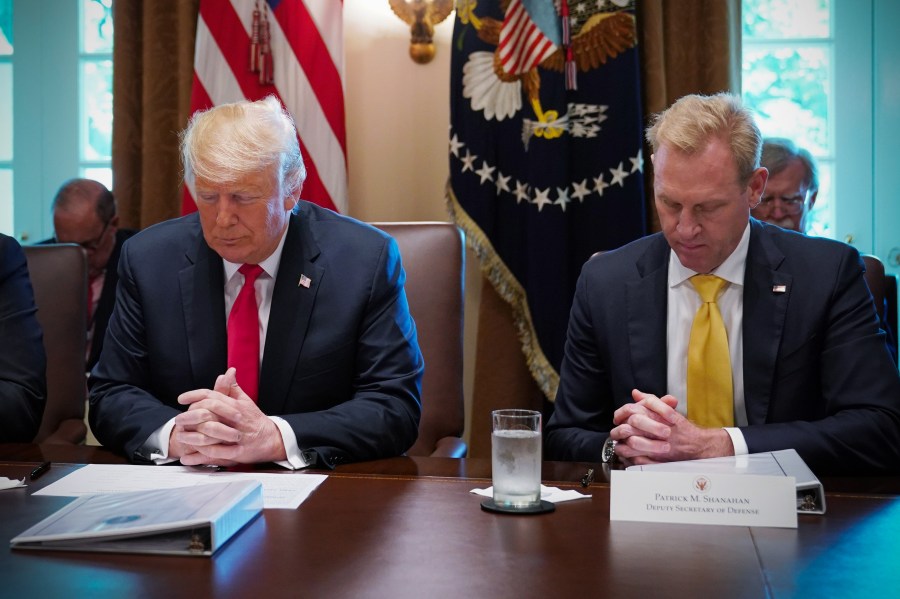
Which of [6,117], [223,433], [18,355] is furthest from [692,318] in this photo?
[6,117]

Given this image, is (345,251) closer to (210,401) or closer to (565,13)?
(210,401)

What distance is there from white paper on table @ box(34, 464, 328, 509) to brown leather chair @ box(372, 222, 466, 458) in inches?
30.3

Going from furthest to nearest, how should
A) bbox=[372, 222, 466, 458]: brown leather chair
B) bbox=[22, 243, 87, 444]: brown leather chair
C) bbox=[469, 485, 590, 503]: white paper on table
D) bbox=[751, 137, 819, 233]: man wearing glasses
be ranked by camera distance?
bbox=[751, 137, 819, 233]: man wearing glasses, bbox=[22, 243, 87, 444]: brown leather chair, bbox=[372, 222, 466, 458]: brown leather chair, bbox=[469, 485, 590, 503]: white paper on table

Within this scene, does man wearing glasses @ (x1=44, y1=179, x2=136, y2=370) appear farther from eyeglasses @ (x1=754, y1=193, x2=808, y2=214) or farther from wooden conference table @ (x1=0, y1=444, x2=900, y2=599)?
wooden conference table @ (x1=0, y1=444, x2=900, y2=599)

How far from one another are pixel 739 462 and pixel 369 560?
0.65 m

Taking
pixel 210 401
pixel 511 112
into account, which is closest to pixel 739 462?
pixel 210 401

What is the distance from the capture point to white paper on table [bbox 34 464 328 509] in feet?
4.99

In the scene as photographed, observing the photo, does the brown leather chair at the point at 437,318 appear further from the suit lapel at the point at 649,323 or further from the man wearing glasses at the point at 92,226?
the man wearing glasses at the point at 92,226

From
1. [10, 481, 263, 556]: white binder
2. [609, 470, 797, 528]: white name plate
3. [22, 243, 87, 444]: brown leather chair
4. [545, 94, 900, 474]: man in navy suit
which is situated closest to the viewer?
[10, 481, 263, 556]: white binder

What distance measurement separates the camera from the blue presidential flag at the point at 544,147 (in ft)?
11.4

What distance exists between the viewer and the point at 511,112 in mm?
3541

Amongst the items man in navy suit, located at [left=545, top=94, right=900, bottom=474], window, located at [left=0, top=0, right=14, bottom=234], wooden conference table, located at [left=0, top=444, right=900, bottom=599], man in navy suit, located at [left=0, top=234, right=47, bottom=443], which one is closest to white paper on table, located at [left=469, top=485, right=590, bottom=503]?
wooden conference table, located at [left=0, top=444, right=900, bottom=599]

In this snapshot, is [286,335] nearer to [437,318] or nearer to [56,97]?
[437,318]

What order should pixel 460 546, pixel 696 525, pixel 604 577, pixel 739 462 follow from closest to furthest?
pixel 604 577 < pixel 460 546 < pixel 696 525 < pixel 739 462
